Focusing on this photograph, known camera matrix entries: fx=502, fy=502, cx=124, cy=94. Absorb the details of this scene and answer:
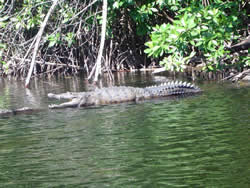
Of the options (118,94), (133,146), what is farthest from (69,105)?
(133,146)

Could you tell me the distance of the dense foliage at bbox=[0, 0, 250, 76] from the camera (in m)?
9.08

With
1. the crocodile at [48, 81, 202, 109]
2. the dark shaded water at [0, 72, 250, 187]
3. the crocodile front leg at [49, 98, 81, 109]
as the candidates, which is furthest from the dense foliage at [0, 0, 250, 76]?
the crocodile front leg at [49, 98, 81, 109]

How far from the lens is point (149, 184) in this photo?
3.93 m

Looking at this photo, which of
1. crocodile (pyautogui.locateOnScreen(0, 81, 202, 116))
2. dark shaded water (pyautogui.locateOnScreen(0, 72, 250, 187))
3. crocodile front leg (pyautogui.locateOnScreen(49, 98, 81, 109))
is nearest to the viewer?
dark shaded water (pyautogui.locateOnScreen(0, 72, 250, 187))

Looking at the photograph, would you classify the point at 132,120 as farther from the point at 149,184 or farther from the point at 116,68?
the point at 116,68

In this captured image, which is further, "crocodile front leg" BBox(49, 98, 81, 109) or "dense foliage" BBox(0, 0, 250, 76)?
"dense foliage" BBox(0, 0, 250, 76)

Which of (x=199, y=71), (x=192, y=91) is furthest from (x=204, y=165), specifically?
(x=199, y=71)

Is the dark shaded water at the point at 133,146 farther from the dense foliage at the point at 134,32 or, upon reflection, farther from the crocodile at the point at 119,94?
the dense foliage at the point at 134,32

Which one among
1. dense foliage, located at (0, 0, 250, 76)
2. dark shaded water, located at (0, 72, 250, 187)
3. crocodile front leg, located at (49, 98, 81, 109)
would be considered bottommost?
dark shaded water, located at (0, 72, 250, 187)

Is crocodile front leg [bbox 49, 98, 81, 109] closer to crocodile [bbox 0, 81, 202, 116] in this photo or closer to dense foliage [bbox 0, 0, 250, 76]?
crocodile [bbox 0, 81, 202, 116]

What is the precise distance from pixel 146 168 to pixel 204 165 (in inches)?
19.6

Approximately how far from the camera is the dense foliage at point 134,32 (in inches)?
357

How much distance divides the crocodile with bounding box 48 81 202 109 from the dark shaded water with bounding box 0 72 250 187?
2.13ft

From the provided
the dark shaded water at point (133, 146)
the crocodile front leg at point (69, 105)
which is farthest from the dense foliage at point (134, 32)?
the crocodile front leg at point (69, 105)
